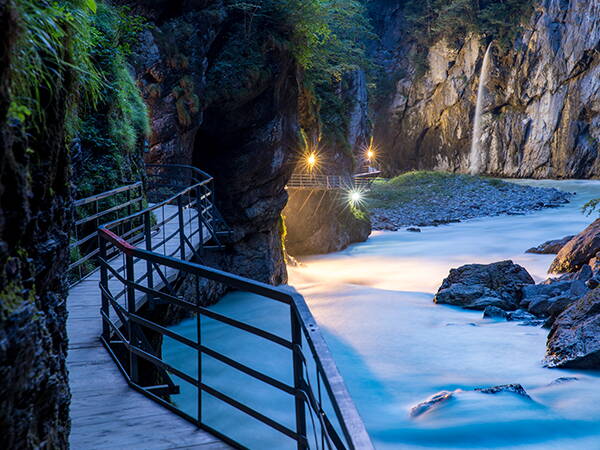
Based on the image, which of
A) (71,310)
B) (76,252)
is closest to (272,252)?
(76,252)

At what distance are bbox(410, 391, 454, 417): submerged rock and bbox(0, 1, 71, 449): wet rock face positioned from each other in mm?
6646

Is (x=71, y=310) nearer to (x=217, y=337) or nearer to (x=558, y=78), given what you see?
(x=217, y=337)

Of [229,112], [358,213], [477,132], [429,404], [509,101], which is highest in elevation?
[509,101]

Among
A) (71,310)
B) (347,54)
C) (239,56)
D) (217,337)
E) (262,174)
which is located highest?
(347,54)

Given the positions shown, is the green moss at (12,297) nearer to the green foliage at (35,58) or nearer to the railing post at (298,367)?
the green foliage at (35,58)

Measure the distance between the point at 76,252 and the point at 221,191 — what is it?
31.0 feet

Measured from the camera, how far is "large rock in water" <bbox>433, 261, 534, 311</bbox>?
13.4 m

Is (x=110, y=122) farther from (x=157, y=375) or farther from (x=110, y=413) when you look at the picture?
(x=110, y=413)

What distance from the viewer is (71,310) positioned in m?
5.58

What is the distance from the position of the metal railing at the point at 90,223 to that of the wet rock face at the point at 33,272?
410 centimetres

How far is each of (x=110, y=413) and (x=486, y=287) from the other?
12352mm

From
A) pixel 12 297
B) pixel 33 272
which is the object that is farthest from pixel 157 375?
pixel 12 297

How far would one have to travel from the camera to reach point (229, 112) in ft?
51.0

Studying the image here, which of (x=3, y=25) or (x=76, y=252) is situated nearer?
(x=3, y=25)
